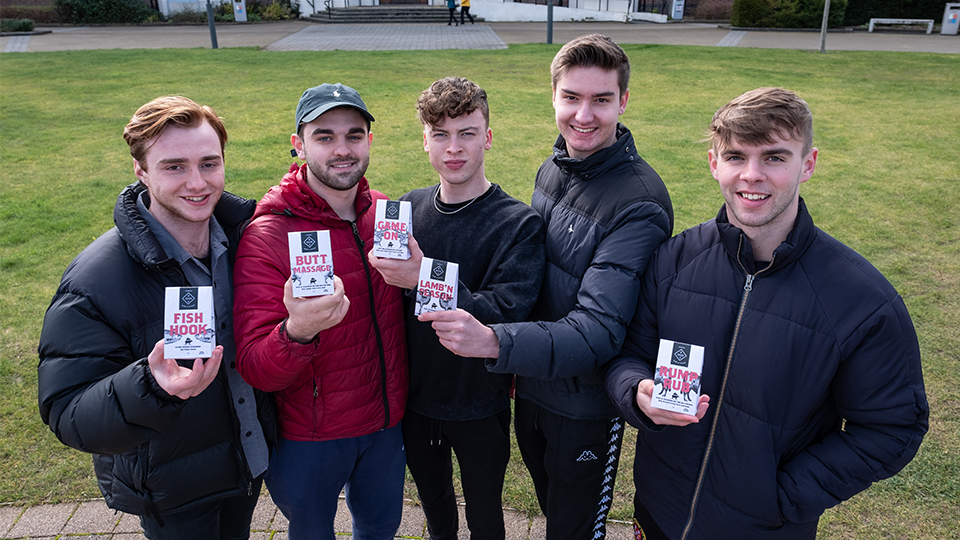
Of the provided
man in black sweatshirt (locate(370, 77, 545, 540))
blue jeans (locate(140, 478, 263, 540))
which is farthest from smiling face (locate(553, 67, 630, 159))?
blue jeans (locate(140, 478, 263, 540))

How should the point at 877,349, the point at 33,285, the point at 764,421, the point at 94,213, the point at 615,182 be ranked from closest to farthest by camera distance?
the point at 877,349, the point at 764,421, the point at 615,182, the point at 33,285, the point at 94,213

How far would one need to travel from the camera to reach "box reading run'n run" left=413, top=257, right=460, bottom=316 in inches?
105

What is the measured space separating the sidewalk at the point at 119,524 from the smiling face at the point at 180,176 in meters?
2.12

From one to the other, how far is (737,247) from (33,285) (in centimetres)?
742

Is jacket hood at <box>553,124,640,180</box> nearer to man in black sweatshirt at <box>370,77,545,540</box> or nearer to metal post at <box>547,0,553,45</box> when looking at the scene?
man in black sweatshirt at <box>370,77,545,540</box>

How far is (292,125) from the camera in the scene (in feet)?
42.1

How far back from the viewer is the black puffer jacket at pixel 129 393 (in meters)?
2.38

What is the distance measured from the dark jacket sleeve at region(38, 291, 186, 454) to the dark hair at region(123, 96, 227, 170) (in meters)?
0.71

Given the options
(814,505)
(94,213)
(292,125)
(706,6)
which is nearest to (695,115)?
(292,125)

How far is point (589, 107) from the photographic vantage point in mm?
3066

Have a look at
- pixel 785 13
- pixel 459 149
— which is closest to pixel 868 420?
pixel 459 149

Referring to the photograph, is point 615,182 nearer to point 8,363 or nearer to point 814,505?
point 814,505

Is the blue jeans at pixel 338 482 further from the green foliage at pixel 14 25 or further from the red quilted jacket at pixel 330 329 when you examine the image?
the green foliage at pixel 14 25

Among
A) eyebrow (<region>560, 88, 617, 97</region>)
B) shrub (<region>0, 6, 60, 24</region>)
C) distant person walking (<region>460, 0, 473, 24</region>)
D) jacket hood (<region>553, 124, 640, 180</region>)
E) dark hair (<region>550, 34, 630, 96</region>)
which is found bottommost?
jacket hood (<region>553, 124, 640, 180</region>)
